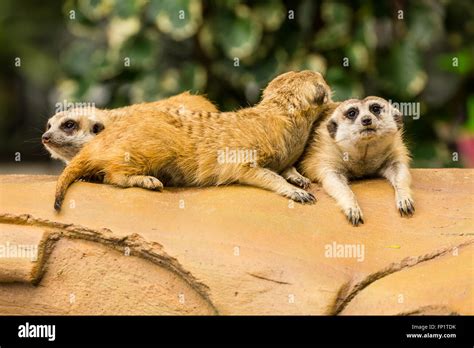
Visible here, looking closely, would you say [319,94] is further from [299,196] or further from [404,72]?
[404,72]

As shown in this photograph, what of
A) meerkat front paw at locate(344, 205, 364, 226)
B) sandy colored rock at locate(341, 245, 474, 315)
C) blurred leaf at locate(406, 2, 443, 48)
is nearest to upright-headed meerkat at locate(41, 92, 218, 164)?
meerkat front paw at locate(344, 205, 364, 226)

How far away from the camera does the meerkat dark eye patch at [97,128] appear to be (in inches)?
191

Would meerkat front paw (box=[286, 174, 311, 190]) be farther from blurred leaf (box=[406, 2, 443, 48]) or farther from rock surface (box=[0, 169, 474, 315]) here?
blurred leaf (box=[406, 2, 443, 48])

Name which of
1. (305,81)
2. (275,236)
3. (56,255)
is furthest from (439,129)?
(56,255)

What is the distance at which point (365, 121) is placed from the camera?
4250 millimetres

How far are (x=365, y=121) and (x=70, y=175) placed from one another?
1381mm

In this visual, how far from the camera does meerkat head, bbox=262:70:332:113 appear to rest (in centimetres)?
434

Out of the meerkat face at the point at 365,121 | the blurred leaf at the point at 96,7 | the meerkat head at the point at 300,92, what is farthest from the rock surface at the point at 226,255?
the blurred leaf at the point at 96,7

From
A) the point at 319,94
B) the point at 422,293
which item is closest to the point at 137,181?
the point at 319,94

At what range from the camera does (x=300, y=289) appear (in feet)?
11.8

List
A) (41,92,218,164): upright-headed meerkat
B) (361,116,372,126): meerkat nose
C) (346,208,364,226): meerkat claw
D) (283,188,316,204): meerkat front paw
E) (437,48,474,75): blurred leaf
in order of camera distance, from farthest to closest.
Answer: (437,48,474,75): blurred leaf, (41,92,218,164): upright-headed meerkat, (361,116,372,126): meerkat nose, (283,188,316,204): meerkat front paw, (346,208,364,226): meerkat claw

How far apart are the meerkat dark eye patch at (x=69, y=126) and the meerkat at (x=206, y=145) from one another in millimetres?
567

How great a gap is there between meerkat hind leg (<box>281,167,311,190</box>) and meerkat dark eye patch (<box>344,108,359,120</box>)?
1.17 feet
